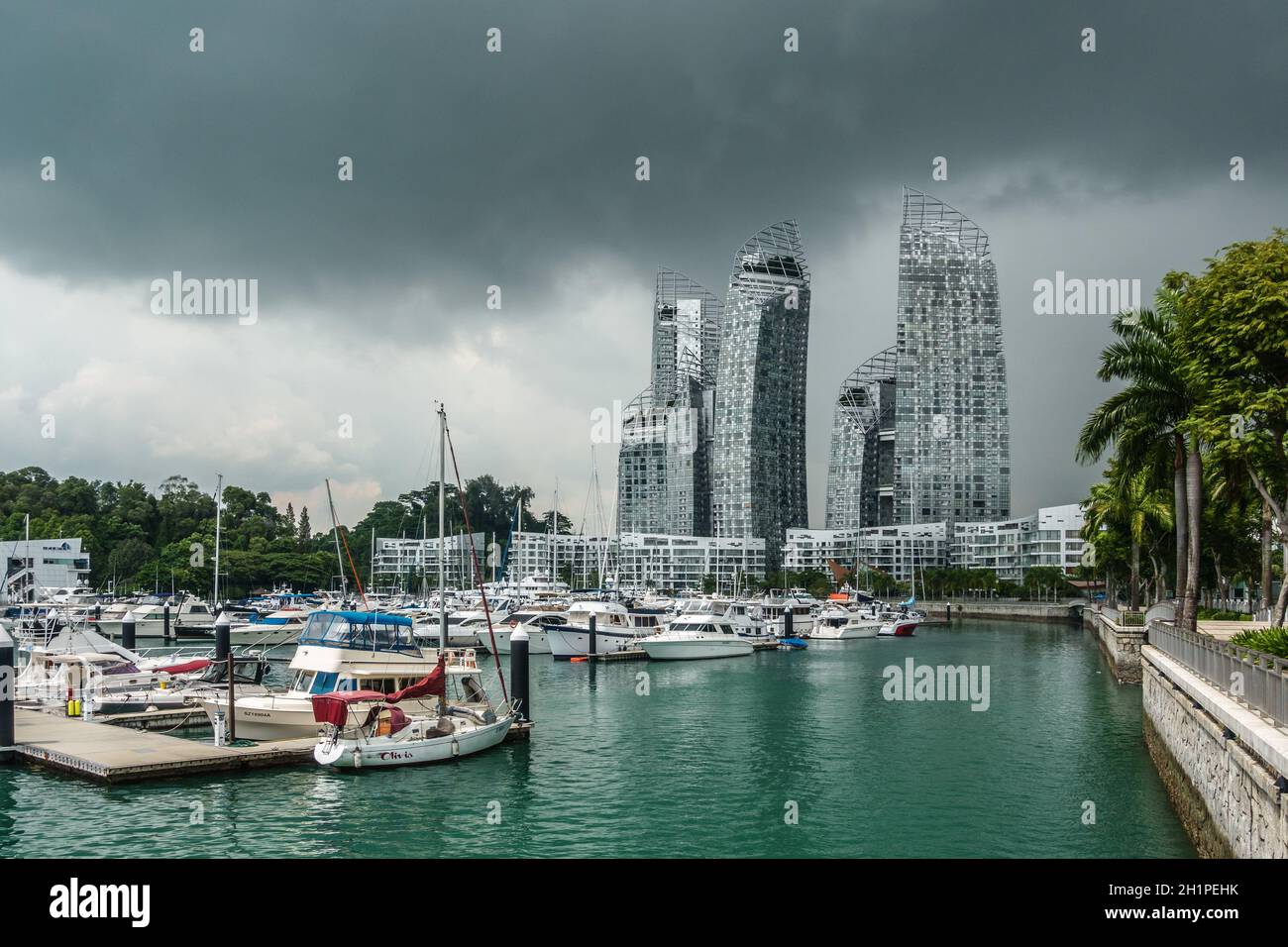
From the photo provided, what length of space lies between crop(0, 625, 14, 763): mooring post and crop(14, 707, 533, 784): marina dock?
12.1 inches

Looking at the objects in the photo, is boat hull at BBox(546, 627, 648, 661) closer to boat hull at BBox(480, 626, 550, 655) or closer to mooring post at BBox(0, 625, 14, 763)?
boat hull at BBox(480, 626, 550, 655)

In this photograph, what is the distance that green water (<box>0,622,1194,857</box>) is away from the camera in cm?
2408

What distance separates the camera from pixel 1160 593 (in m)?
86.6

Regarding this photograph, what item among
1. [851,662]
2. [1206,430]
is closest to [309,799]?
[1206,430]

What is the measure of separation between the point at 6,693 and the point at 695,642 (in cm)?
5121

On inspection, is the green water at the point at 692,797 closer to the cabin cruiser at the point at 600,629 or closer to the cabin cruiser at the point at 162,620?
the cabin cruiser at the point at 600,629

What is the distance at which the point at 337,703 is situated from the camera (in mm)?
32344

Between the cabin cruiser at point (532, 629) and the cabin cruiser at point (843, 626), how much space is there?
31.2 metres

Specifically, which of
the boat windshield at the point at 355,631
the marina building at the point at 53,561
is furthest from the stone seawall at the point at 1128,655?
the marina building at the point at 53,561

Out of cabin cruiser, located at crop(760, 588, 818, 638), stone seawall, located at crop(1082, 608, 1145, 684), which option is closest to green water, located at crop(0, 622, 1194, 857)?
stone seawall, located at crop(1082, 608, 1145, 684)

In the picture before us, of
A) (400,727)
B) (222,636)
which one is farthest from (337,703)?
(222,636)

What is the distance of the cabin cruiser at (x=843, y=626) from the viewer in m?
103

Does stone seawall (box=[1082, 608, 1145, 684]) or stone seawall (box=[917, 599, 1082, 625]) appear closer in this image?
stone seawall (box=[1082, 608, 1145, 684])

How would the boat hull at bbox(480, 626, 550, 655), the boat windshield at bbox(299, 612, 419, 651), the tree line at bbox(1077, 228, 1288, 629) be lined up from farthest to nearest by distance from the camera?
the boat hull at bbox(480, 626, 550, 655) < the boat windshield at bbox(299, 612, 419, 651) < the tree line at bbox(1077, 228, 1288, 629)
